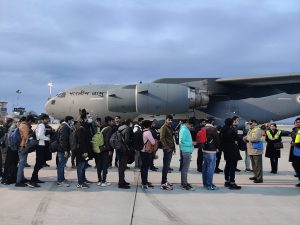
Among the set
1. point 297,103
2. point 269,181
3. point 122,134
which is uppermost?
point 297,103

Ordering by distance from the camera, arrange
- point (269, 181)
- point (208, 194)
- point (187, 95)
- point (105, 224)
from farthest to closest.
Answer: point (187, 95), point (269, 181), point (208, 194), point (105, 224)

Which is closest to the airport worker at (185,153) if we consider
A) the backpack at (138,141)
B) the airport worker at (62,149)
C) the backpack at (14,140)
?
the backpack at (138,141)

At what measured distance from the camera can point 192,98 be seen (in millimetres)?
20953

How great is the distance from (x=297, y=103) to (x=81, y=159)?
19.6 metres

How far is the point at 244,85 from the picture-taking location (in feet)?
71.3

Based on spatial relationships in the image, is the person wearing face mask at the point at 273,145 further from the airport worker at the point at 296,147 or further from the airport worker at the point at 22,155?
the airport worker at the point at 22,155

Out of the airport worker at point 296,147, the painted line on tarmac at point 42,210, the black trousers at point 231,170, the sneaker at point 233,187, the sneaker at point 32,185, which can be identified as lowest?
the sneaker at point 233,187

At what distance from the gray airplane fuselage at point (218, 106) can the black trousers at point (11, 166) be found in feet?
46.6

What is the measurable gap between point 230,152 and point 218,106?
1511 centimetres

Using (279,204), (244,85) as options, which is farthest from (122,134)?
(244,85)

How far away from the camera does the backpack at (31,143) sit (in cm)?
852

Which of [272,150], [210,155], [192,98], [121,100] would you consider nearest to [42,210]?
[210,155]

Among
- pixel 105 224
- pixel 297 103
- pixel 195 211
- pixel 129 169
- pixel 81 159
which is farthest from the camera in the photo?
pixel 297 103

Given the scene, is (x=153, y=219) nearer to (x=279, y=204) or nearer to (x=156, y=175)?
(x=279, y=204)
